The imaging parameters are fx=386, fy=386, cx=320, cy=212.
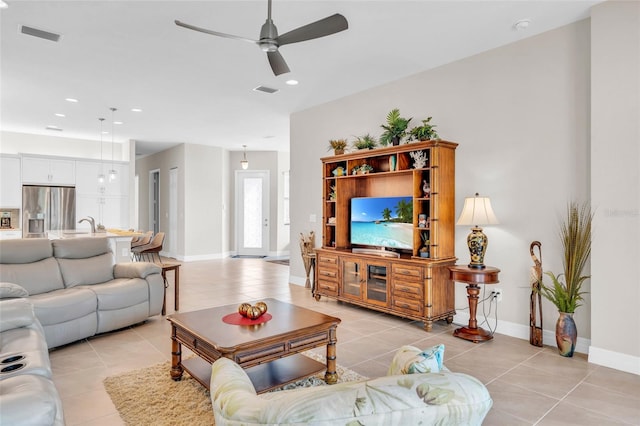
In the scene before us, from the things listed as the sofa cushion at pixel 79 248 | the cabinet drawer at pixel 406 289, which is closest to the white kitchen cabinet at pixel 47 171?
the sofa cushion at pixel 79 248

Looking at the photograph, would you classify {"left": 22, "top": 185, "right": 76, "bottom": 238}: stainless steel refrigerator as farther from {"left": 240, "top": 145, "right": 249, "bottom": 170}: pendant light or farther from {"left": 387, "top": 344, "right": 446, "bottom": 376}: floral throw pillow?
{"left": 387, "top": 344, "right": 446, "bottom": 376}: floral throw pillow

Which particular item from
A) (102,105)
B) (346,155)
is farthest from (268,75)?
(102,105)

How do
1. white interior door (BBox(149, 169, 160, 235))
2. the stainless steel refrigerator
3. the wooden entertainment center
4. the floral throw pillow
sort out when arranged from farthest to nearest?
white interior door (BBox(149, 169, 160, 235)) → the stainless steel refrigerator → the wooden entertainment center → the floral throw pillow

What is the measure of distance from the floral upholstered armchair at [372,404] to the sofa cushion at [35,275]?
11.7ft

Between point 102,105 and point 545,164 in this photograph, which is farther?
point 102,105

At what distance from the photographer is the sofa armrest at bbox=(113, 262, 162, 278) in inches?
165

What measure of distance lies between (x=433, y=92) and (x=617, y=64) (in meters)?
1.80

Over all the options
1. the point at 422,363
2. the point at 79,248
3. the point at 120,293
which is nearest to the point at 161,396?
the point at 120,293

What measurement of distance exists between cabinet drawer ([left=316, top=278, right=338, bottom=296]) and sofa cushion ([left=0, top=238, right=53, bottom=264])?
10.2 ft

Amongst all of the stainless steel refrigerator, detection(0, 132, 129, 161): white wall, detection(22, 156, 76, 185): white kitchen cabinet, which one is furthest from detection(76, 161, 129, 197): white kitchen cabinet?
detection(0, 132, 129, 161): white wall

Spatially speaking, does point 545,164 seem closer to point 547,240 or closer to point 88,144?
point 547,240

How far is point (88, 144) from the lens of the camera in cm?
895

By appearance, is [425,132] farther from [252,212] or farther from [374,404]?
[252,212]

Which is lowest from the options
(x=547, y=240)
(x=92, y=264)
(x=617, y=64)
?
(x=92, y=264)
